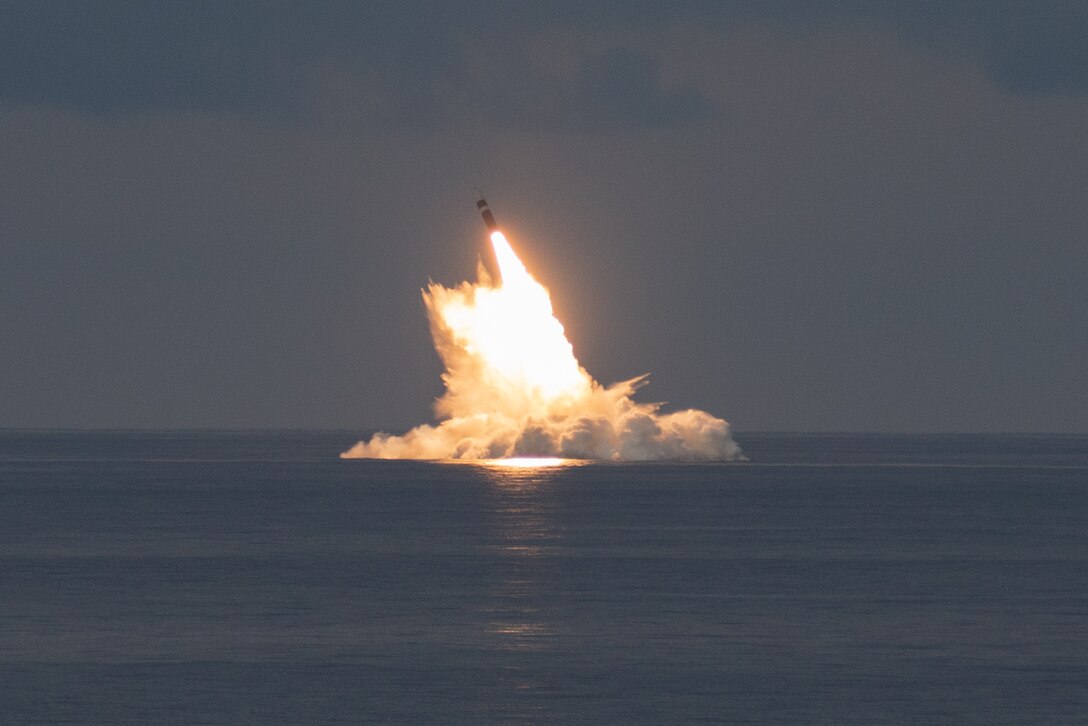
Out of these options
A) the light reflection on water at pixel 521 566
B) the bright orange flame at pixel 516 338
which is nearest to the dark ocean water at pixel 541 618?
the light reflection on water at pixel 521 566

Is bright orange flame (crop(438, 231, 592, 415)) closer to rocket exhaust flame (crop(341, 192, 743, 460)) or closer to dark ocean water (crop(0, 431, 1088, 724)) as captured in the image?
rocket exhaust flame (crop(341, 192, 743, 460))

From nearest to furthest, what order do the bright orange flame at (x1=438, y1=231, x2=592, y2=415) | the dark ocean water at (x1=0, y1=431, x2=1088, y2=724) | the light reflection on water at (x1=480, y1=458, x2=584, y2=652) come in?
the dark ocean water at (x1=0, y1=431, x2=1088, y2=724) → the light reflection on water at (x1=480, y1=458, x2=584, y2=652) → the bright orange flame at (x1=438, y1=231, x2=592, y2=415)

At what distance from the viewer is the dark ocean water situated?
51719 millimetres

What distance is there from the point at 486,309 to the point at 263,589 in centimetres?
10128

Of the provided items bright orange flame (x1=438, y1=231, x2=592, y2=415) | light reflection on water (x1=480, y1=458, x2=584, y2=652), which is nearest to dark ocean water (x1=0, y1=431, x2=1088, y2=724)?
light reflection on water (x1=480, y1=458, x2=584, y2=652)

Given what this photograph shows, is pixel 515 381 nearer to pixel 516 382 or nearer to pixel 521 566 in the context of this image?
pixel 516 382

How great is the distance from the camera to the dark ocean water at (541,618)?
2036 inches

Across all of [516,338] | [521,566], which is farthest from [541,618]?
[516,338]

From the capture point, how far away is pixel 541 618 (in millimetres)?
69312

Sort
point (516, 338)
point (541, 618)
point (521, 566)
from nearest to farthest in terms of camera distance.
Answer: point (541, 618), point (521, 566), point (516, 338)

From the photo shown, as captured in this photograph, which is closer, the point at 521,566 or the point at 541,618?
the point at 541,618

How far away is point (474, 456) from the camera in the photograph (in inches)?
7761

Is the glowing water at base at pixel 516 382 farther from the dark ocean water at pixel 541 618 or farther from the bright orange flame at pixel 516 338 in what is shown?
the dark ocean water at pixel 541 618

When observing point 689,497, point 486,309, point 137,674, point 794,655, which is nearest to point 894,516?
point 689,497
